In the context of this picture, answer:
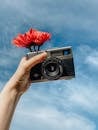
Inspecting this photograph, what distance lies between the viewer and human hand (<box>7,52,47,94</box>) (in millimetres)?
4488

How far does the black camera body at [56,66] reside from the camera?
5.79 meters

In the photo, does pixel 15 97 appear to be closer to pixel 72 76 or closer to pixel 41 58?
pixel 41 58

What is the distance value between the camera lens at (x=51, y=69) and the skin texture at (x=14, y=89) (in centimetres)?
89

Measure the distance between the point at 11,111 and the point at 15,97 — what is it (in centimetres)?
28

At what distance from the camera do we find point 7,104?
4.16 m

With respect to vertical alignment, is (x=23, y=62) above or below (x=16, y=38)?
below

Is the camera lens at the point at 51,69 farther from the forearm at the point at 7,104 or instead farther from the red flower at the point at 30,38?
the forearm at the point at 7,104

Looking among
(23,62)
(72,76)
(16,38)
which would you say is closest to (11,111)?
(23,62)

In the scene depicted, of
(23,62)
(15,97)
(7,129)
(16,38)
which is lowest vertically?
(7,129)

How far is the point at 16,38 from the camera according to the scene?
16.8 feet

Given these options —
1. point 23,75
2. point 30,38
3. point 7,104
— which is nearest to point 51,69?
point 30,38

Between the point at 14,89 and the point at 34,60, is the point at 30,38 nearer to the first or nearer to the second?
the point at 34,60

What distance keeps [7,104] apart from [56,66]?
217cm

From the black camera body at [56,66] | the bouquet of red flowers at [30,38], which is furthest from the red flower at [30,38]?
the black camera body at [56,66]
